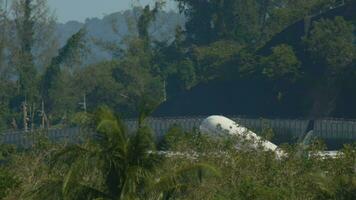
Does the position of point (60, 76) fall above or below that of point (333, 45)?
below

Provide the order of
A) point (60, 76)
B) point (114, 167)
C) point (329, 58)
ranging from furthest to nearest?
point (60, 76) < point (329, 58) < point (114, 167)

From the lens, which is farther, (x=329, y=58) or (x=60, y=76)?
(x=60, y=76)

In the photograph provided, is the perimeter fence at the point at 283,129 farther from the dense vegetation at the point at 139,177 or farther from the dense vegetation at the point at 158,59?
the dense vegetation at the point at 139,177

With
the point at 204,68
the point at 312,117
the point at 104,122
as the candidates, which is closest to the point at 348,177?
the point at 104,122

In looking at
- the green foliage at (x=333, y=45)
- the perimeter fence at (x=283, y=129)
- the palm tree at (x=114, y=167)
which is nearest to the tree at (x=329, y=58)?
the green foliage at (x=333, y=45)

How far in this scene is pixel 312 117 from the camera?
138375mm

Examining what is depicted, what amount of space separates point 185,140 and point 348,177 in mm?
17476

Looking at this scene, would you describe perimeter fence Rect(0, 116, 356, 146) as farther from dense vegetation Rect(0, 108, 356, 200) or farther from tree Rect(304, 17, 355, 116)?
dense vegetation Rect(0, 108, 356, 200)

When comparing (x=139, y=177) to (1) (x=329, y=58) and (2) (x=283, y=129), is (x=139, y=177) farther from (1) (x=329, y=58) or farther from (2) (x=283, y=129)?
(1) (x=329, y=58)

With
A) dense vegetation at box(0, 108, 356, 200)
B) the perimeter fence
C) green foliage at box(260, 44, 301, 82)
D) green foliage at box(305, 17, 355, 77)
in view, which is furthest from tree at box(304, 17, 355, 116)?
dense vegetation at box(0, 108, 356, 200)

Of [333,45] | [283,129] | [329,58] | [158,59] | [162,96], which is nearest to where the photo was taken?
[283,129]

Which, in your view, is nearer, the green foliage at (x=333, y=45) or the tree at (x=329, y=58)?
the tree at (x=329, y=58)

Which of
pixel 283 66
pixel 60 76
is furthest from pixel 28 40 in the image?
pixel 283 66

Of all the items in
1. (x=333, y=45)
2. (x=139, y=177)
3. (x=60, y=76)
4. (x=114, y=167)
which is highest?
(x=333, y=45)
